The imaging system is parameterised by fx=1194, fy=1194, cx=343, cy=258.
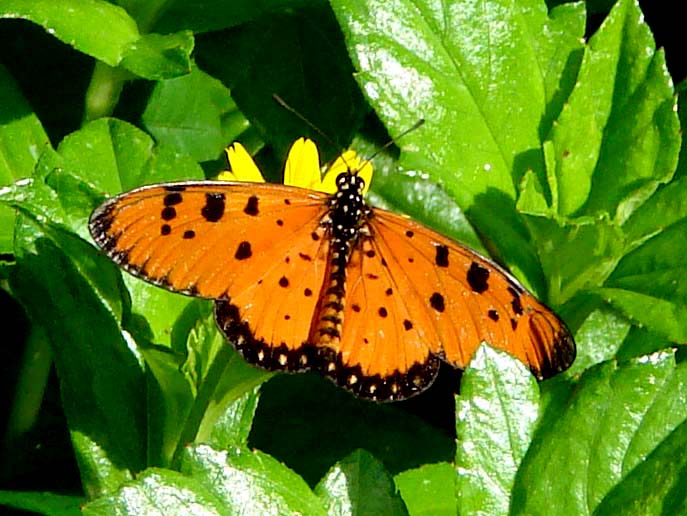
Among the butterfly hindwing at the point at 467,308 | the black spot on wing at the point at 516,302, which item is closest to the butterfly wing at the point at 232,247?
the butterfly hindwing at the point at 467,308

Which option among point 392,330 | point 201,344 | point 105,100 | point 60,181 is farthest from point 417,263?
point 105,100

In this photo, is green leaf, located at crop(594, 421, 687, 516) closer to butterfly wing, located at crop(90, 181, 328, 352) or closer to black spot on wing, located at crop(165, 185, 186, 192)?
butterfly wing, located at crop(90, 181, 328, 352)

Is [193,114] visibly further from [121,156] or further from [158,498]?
[158,498]

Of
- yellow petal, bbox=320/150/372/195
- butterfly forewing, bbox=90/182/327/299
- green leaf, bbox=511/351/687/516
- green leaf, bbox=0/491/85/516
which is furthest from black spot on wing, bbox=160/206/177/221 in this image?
green leaf, bbox=511/351/687/516

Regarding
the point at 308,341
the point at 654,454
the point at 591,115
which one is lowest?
the point at 654,454

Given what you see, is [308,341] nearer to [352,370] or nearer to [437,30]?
[352,370]

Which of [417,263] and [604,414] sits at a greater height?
[417,263]

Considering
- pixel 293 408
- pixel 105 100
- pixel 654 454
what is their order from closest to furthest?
pixel 654 454
pixel 105 100
pixel 293 408

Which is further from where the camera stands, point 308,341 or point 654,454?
point 308,341
